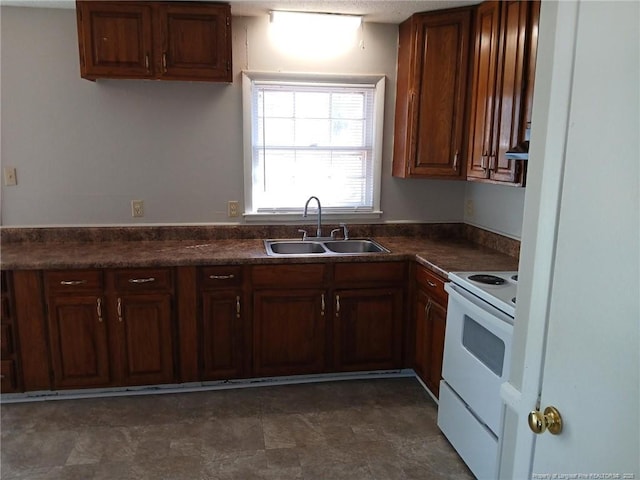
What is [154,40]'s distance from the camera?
2770 mm

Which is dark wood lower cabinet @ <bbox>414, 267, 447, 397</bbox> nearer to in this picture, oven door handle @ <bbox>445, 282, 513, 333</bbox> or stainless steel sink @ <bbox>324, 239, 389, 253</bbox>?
oven door handle @ <bbox>445, 282, 513, 333</bbox>

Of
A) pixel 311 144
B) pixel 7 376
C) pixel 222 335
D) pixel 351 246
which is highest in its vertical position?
pixel 311 144

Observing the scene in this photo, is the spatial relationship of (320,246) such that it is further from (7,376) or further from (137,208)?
(7,376)

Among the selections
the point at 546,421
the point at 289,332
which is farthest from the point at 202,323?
the point at 546,421

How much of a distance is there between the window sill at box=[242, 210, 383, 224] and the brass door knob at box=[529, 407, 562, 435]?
2.58 meters

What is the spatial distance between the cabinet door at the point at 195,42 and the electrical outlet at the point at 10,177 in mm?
1162

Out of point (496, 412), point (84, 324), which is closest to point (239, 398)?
point (84, 324)

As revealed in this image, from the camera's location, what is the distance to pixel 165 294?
2.79 metres

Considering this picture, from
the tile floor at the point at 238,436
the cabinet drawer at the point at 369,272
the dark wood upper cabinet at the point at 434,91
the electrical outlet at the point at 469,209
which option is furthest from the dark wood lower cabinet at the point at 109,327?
the electrical outlet at the point at 469,209

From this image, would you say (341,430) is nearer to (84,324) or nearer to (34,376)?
(84,324)

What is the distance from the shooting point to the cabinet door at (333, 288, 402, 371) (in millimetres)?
2994

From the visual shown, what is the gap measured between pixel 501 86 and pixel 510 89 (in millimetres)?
109

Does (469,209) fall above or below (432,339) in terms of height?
above

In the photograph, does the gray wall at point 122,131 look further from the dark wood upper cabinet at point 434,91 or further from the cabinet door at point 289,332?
the cabinet door at point 289,332
